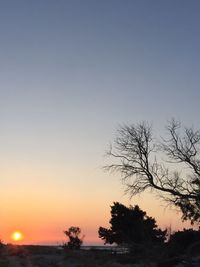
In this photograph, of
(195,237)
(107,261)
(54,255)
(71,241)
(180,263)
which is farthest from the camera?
(71,241)

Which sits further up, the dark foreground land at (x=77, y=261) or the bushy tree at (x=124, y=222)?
the bushy tree at (x=124, y=222)

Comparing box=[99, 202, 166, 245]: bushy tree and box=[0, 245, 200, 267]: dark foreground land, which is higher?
box=[99, 202, 166, 245]: bushy tree

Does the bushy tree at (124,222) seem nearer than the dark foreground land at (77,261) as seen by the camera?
No

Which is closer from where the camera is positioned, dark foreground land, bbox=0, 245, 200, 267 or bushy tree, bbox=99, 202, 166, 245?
dark foreground land, bbox=0, 245, 200, 267

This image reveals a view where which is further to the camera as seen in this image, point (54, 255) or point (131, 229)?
point (131, 229)

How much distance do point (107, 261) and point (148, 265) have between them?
3219 mm

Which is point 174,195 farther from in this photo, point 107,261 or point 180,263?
point 180,263

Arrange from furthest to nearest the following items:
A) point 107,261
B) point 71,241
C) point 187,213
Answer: point 71,241 → point 187,213 → point 107,261

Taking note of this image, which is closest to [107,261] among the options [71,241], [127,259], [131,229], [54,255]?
[127,259]

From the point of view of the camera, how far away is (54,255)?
3828cm

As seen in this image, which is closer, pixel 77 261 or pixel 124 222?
pixel 77 261

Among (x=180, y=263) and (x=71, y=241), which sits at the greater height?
(x=71, y=241)

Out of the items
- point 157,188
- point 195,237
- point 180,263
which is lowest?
point 180,263

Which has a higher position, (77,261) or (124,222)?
(124,222)
